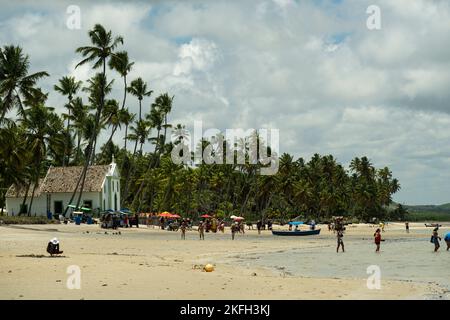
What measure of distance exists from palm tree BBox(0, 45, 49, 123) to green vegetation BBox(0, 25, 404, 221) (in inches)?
3.5

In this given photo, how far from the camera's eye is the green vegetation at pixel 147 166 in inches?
2255

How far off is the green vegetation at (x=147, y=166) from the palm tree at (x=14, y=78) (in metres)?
0.09

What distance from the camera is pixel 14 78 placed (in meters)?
52.8

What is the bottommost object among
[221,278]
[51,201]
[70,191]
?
[221,278]

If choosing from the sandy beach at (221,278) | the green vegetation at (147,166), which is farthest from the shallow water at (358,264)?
the green vegetation at (147,166)

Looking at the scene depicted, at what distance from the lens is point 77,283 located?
1642 cm

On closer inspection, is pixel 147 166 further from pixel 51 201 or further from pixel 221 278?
pixel 221 278

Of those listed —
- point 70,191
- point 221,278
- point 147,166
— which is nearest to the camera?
point 221,278

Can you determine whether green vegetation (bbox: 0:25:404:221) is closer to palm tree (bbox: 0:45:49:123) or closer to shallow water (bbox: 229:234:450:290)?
palm tree (bbox: 0:45:49:123)

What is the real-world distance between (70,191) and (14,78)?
850 inches

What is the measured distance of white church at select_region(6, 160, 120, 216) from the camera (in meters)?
71.9

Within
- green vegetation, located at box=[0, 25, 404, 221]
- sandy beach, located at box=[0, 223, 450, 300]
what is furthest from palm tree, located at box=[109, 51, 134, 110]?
sandy beach, located at box=[0, 223, 450, 300]

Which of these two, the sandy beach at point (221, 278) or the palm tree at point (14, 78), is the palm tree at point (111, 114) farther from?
the sandy beach at point (221, 278)

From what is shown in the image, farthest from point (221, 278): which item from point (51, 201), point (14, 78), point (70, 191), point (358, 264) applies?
point (51, 201)
